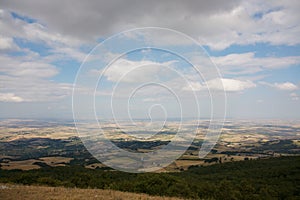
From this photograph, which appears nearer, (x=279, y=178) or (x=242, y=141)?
(x=279, y=178)

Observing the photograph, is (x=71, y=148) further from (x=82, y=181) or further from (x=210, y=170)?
(x=82, y=181)

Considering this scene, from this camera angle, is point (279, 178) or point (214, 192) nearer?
point (214, 192)

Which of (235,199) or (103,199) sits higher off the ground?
(103,199)

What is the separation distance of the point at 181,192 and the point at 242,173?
1425 inches

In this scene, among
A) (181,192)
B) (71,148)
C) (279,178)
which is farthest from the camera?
(71,148)

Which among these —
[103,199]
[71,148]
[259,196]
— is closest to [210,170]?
[259,196]

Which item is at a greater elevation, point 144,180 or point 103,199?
point 103,199

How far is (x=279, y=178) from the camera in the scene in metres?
51.7

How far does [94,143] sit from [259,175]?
1601 inches

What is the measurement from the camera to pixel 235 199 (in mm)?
31156

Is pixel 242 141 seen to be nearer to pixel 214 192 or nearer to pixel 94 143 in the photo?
pixel 214 192

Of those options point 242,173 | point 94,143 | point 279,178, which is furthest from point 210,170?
point 94,143

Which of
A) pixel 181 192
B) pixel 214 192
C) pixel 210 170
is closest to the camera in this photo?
pixel 181 192

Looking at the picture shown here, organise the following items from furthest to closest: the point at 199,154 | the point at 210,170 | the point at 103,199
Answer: the point at 199,154, the point at 210,170, the point at 103,199
